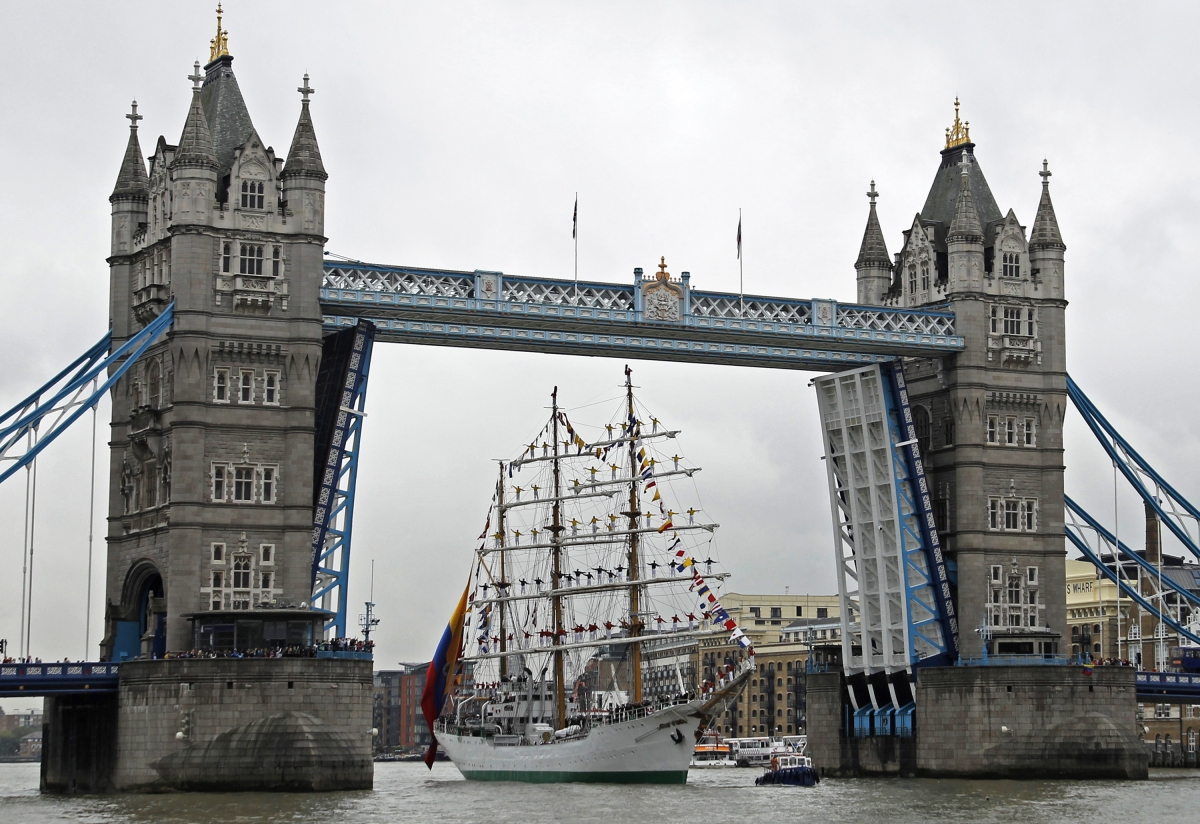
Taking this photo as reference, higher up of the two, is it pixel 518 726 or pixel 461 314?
pixel 461 314

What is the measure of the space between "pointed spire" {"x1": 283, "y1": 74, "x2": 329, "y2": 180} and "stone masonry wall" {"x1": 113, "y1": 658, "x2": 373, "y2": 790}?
62.1 ft

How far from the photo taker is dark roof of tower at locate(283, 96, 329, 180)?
249 ft

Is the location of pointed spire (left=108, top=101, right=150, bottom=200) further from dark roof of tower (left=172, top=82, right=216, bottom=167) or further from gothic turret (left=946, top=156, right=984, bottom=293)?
gothic turret (left=946, top=156, right=984, bottom=293)

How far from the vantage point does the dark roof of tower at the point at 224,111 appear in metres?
77.0

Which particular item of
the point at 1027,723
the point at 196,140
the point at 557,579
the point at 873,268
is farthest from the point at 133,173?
the point at 1027,723

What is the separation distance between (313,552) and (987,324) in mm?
32679

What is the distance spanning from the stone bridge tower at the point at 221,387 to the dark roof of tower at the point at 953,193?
104 ft

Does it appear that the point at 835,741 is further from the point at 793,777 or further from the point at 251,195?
the point at 251,195

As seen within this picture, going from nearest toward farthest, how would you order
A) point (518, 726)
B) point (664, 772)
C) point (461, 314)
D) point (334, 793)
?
point (334, 793) → point (461, 314) → point (664, 772) → point (518, 726)

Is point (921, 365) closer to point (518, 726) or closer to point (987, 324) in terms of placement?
point (987, 324)

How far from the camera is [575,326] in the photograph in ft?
265

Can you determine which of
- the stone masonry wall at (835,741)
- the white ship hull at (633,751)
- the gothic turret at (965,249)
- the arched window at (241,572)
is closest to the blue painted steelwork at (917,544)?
the stone masonry wall at (835,741)

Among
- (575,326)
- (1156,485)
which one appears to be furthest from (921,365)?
(575,326)

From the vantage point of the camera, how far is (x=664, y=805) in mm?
70062
